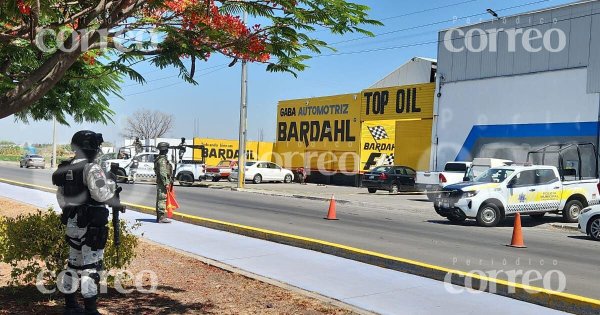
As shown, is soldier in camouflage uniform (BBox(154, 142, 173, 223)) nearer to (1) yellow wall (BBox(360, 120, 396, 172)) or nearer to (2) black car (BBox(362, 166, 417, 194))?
(2) black car (BBox(362, 166, 417, 194))

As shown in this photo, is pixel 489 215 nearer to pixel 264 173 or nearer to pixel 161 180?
pixel 161 180

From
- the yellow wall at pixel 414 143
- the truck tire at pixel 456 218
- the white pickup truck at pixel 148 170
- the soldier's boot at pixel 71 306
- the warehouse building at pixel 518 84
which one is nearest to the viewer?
the soldier's boot at pixel 71 306

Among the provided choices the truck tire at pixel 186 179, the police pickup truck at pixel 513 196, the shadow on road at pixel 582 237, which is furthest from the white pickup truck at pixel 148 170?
the shadow on road at pixel 582 237

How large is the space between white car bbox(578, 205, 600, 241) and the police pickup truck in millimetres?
2318

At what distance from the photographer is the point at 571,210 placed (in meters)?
16.4

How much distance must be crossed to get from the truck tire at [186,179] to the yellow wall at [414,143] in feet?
40.3

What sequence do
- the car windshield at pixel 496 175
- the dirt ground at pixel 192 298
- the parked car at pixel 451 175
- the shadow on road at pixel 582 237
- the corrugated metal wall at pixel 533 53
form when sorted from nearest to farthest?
the dirt ground at pixel 192 298, the shadow on road at pixel 582 237, the car windshield at pixel 496 175, the parked car at pixel 451 175, the corrugated metal wall at pixel 533 53

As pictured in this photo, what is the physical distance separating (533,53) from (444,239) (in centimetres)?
1726

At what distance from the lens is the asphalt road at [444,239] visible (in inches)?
336

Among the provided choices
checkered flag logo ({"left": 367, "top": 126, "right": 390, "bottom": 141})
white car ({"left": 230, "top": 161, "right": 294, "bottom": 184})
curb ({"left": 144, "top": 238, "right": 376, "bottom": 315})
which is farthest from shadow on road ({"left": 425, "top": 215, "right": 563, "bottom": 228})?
white car ({"left": 230, "top": 161, "right": 294, "bottom": 184})

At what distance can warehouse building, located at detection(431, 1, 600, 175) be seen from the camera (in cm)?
2406

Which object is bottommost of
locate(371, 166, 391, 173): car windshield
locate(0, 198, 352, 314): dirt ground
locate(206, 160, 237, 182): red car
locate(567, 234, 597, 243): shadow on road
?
locate(567, 234, 597, 243): shadow on road

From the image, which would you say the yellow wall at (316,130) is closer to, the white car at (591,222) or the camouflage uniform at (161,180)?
the white car at (591,222)

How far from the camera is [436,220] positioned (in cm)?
1675
